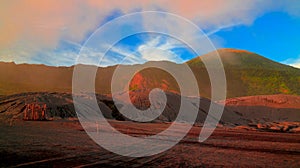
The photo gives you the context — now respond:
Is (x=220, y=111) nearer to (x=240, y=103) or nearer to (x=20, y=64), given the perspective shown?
(x=240, y=103)

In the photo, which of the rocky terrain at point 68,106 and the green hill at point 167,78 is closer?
the rocky terrain at point 68,106

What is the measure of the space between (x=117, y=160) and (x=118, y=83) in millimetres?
84240

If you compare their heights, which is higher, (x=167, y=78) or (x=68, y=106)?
(x=167, y=78)

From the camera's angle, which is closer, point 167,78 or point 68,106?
point 68,106

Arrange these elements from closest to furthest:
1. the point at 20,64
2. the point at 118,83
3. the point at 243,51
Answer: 1. the point at 118,83
2. the point at 20,64
3. the point at 243,51

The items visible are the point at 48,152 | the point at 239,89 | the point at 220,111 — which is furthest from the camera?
the point at 239,89

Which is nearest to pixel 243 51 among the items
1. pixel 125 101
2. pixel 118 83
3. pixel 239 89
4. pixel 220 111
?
pixel 239 89

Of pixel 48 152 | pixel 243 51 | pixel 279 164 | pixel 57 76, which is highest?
pixel 243 51

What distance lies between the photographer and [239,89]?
4828 inches

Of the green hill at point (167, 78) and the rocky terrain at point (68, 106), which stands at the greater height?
the green hill at point (167, 78)

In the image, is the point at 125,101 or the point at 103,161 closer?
the point at 103,161

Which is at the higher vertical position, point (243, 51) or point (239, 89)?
point (243, 51)

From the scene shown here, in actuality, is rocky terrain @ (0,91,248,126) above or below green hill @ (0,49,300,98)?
below

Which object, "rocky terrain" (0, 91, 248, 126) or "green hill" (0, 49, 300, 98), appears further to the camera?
"green hill" (0, 49, 300, 98)
